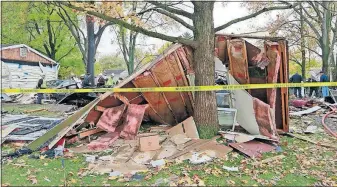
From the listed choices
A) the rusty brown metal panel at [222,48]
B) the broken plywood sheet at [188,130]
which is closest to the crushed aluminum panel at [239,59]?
the rusty brown metal panel at [222,48]

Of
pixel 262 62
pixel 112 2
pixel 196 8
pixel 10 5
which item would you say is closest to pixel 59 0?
pixel 112 2

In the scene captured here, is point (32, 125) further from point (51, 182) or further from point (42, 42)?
point (42, 42)

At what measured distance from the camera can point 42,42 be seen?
34469 mm

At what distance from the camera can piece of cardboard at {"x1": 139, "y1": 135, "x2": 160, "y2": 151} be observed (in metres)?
5.96

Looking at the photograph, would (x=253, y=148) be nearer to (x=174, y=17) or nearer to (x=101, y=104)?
(x=174, y=17)

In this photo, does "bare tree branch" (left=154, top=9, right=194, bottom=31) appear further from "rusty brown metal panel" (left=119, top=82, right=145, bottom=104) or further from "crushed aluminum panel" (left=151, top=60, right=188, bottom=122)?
"rusty brown metal panel" (left=119, top=82, right=145, bottom=104)

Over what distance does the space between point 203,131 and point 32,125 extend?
493 cm

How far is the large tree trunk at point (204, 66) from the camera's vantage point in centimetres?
673

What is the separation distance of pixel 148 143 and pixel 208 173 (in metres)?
1.54

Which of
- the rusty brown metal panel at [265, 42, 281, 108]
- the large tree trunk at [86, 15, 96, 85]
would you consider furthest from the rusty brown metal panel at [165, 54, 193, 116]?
the large tree trunk at [86, 15, 96, 85]

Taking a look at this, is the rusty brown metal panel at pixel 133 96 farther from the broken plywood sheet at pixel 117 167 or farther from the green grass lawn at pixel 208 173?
the broken plywood sheet at pixel 117 167

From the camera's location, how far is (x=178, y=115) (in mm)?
8312

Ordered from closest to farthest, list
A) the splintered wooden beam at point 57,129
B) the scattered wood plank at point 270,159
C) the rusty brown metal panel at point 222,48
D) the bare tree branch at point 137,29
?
the scattered wood plank at point 270,159 < the bare tree branch at point 137,29 < the splintered wooden beam at point 57,129 < the rusty brown metal panel at point 222,48

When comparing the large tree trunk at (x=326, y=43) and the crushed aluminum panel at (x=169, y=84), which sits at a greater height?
the large tree trunk at (x=326, y=43)
